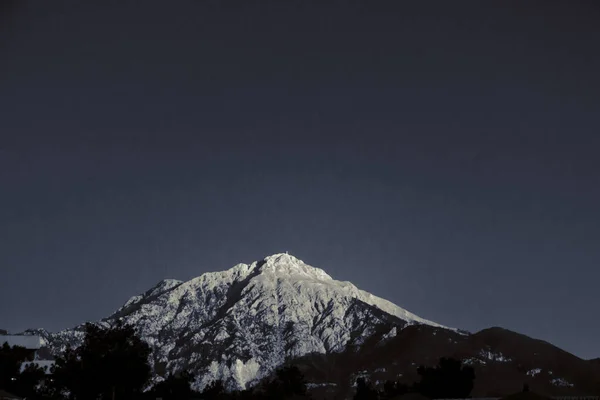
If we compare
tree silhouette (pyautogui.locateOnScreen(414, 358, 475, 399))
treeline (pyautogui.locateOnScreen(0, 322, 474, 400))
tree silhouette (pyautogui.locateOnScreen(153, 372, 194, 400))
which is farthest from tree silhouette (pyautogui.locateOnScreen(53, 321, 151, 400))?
tree silhouette (pyautogui.locateOnScreen(414, 358, 475, 399))

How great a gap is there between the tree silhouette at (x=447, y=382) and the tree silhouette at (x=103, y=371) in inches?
1914

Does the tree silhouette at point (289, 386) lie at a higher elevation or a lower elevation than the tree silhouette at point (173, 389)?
higher

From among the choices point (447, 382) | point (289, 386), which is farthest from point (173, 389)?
Result: point (447, 382)

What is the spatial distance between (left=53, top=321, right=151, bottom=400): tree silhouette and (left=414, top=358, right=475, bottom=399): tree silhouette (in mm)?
48626

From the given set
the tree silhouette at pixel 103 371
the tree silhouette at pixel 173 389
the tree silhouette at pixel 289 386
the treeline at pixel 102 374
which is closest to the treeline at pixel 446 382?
the treeline at pixel 102 374

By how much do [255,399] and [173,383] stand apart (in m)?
20.5

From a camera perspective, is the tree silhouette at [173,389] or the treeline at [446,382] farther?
the tree silhouette at [173,389]

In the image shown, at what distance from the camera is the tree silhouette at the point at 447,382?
144 m

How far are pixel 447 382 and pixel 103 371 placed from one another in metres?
58.2

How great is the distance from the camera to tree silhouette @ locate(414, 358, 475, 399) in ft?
474

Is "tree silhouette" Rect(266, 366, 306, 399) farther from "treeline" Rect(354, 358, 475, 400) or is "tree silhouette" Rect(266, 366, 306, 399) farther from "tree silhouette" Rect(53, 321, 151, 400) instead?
"tree silhouette" Rect(53, 321, 151, 400)

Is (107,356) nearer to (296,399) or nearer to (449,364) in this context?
(296,399)

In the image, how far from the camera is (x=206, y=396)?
18700 centimetres

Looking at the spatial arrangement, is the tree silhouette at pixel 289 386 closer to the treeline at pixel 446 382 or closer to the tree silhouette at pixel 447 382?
the treeline at pixel 446 382
